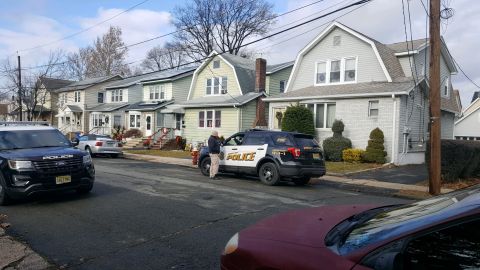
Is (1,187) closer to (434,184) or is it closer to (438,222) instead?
(438,222)

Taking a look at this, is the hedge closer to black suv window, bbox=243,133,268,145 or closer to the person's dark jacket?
black suv window, bbox=243,133,268,145

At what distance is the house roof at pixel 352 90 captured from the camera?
20.4 metres

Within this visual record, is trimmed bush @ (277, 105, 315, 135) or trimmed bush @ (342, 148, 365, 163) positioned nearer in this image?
trimmed bush @ (342, 148, 365, 163)

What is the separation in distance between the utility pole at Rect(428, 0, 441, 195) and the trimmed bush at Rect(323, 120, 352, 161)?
9.38 m

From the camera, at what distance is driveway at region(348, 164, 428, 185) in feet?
51.1

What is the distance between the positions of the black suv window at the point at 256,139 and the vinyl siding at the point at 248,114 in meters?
14.7

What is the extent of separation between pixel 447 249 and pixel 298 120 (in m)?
20.3

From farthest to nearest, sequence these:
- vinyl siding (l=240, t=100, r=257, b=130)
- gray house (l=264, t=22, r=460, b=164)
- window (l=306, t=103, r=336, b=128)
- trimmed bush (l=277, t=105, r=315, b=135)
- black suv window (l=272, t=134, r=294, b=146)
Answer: vinyl siding (l=240, t=100, r=257, b=130)
window (l=306, t=103, r=336, b=128)
trimmed bush (l=277, t=105, r=315, b=135)
gray house (l=264, t=22, r=460, b=164)
black suv window (l=272, t=134, r=294, b=146)

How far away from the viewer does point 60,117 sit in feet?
181

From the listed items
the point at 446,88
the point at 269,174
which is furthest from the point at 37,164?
the point at 446,88

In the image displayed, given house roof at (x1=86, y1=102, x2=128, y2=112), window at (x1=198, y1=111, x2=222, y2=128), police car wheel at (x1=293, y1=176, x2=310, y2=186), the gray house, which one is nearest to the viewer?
police car wheel at (x1=293, y1=176, x2=310, y2=186)

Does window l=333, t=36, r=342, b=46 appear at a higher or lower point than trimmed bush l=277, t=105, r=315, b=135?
higher

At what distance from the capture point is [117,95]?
46562 mm

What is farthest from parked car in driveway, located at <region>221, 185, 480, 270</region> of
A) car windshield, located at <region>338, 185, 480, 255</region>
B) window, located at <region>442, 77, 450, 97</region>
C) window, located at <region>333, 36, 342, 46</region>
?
window, located at <region>442, 77, 450, 97</region>
